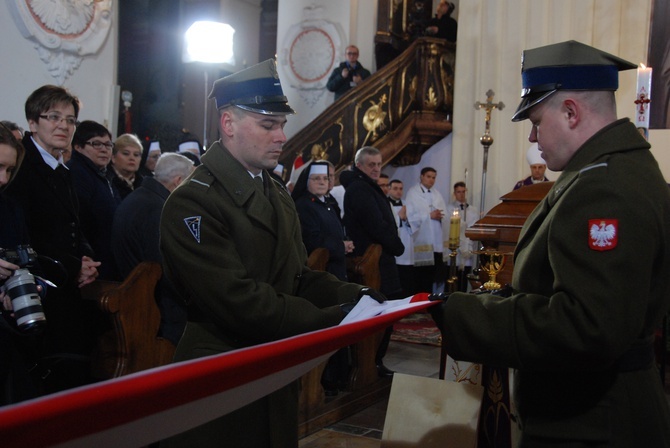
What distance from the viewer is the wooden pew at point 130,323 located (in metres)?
3.38

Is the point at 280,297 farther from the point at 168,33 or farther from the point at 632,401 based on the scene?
the point at 168,33

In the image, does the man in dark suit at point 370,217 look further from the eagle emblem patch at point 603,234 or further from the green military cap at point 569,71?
the eagle emblem patch at point 603,234

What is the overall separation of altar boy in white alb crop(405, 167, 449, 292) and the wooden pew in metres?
5.47

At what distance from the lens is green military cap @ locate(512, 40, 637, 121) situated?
179 centimetres

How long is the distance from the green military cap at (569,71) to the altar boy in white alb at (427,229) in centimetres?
688

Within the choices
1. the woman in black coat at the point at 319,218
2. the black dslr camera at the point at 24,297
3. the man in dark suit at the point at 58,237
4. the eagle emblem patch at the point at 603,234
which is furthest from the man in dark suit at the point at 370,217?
the eagle emblem patch at the point at 603,234

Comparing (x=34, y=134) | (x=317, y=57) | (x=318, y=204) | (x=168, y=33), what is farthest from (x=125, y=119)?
(x=34, y=134)

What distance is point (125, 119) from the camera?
970 centimetres

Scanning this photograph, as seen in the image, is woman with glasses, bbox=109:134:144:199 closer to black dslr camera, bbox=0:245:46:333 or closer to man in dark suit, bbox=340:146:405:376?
man in dark suit, bbox=340:146:405:376

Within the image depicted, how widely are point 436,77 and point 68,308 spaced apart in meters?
7.65

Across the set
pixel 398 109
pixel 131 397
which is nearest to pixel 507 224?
pixel 131 397

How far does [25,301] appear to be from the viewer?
269 centimetres

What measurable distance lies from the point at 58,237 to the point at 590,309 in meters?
2.71

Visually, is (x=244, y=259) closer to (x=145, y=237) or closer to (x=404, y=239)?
(x=145, y=237)
